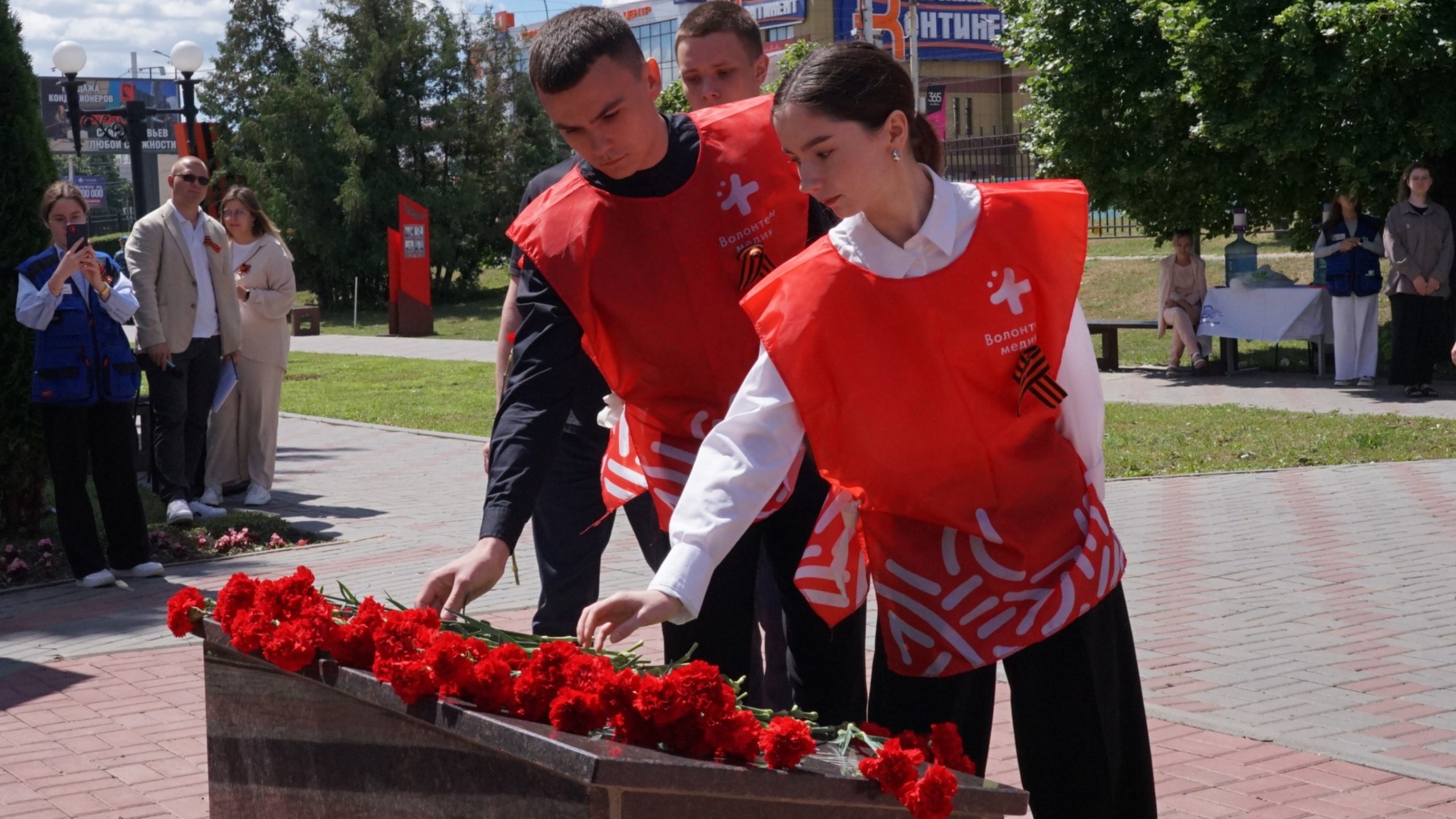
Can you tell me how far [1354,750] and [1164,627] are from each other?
162cm

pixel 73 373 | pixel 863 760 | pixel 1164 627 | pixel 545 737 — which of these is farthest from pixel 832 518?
pixel 73 373

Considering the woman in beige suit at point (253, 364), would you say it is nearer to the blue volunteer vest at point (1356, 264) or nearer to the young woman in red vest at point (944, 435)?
the young woman in red vest at point (944, 435)

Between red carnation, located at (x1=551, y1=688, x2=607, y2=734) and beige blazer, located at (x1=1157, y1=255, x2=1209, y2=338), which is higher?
beige blazer, located at (x1=1157, y1=255, x2=1209, y2=338)

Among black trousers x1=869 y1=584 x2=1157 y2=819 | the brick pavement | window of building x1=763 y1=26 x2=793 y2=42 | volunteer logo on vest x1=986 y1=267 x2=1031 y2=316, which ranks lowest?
the brick pavement

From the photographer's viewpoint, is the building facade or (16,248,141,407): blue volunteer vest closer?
(16,248,141,407): blue volunteer vest

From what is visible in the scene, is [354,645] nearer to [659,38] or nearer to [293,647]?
[293,647]

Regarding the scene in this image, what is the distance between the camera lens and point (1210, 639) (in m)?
5.87

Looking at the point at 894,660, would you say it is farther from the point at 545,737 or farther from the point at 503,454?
the point at 545,737

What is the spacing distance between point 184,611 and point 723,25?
212cm

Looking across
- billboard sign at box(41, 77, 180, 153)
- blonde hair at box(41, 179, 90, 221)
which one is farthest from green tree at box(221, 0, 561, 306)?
blonde hair at box(41, 179, 90, 221)

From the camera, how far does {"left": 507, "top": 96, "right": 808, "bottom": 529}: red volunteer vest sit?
301cm

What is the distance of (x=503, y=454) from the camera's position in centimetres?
279

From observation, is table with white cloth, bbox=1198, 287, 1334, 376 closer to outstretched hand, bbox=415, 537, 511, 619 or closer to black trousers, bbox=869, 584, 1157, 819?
black trousers, bbox=869, 584, 1157, 819

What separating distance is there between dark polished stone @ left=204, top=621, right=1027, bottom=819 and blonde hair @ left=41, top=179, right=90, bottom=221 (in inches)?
232
